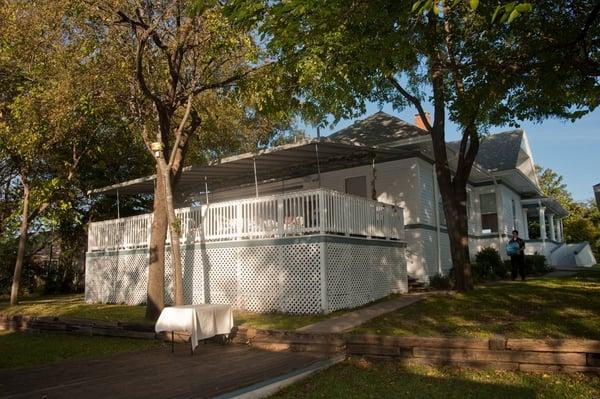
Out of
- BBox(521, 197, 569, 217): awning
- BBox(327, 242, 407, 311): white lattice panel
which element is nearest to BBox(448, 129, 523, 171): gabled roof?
BBox(521, 197, 569, 217): awning

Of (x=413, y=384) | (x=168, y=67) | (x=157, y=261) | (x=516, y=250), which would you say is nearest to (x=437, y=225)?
(x=516, y=250)

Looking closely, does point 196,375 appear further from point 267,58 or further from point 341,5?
point 267,58

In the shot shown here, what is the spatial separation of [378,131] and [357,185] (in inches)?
95.2

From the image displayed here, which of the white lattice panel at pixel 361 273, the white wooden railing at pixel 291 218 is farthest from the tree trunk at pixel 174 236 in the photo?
the white lattice panel at pixel 361 273

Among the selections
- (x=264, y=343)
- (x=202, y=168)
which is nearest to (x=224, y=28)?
(x=202, y=168)

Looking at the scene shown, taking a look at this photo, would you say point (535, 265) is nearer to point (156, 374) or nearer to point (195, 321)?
point (195, 321)

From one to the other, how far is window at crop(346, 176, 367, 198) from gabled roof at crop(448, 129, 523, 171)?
249 inches

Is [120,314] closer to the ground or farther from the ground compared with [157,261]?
closer to the ground

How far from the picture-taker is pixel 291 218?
13141 millimetres

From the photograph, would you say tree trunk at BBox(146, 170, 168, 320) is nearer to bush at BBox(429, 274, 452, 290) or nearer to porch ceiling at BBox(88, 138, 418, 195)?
porch ceiling at BBox(88, 138, 418, 195)

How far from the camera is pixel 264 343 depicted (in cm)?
957

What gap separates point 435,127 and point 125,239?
1073cm

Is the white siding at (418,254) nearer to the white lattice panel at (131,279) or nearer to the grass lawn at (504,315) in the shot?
the grass lawn at (504,315)

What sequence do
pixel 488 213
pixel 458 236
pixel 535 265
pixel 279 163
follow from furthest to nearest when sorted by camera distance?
pixel 488 213 → pixel 535 265 → pixel 279 163 → pixel 458 236
